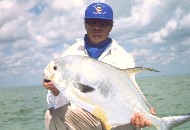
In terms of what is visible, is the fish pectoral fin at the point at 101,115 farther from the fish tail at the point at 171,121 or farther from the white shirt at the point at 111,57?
the white shirt at the point at 111,57

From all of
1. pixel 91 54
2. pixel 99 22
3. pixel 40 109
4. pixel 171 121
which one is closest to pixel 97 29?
pixel 99 22

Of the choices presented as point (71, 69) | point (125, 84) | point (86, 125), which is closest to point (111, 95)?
point (125, 84)

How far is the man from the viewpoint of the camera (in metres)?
5.80

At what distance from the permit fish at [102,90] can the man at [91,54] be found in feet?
4.36

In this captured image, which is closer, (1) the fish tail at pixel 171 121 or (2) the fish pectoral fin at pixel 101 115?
(1) the fish tail at pixel 171 121

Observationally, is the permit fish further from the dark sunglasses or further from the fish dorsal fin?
the dark sunglasses

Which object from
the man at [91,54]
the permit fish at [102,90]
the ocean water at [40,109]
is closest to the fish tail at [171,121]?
the permit fish at [102,90]

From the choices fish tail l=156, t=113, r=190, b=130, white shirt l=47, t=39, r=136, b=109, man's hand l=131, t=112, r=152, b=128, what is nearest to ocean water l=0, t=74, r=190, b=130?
white shirt l=47, t=39, r=136, b=109

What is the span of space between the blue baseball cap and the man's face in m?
0.08

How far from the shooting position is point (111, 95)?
14.3ft

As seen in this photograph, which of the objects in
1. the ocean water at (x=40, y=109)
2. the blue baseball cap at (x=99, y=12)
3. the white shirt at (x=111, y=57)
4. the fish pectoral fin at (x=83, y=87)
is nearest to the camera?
the fish pectoral fin at (x=83, y=87)

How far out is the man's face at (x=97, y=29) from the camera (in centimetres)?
581

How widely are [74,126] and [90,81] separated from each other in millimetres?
1925

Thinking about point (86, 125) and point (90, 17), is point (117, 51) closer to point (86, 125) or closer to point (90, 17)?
point (90, 17)
